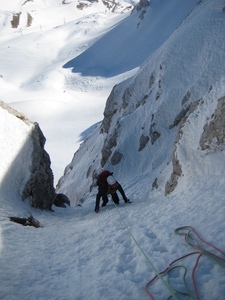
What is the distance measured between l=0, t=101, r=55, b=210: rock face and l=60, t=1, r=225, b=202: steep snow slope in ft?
17.6

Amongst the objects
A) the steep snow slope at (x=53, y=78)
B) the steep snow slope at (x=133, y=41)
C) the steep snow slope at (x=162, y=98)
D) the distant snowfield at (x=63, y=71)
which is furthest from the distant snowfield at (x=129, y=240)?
the steep snow slope at (x=133, y=41)

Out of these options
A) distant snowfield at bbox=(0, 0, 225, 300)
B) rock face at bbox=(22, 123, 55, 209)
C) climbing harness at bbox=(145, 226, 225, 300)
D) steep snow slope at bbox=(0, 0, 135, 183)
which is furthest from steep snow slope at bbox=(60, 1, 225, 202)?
steep snow slope at bbox=(0, 0, 135, 183)

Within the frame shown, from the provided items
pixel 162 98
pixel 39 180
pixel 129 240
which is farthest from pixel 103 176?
pixel 162 98

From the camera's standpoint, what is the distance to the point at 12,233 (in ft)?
30.7

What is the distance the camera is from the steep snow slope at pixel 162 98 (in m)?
19.9

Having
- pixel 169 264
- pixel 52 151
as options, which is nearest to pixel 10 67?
pixel 52 151

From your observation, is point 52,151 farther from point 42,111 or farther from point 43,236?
point 43,236

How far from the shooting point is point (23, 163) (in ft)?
48.5

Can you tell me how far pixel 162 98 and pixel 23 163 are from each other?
12.0 metres

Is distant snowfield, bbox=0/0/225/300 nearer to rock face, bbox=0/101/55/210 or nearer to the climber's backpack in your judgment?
rock face, bbox=0/101/55/210

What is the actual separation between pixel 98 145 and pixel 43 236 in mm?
22318

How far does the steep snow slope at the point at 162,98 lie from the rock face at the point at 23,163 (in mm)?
5350

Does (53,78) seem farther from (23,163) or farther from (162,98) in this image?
(23,163)

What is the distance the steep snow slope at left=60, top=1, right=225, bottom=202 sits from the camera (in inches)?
784
